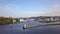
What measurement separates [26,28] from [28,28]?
0.22 metres

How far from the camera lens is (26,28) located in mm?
7766

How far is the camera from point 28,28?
7953 mm

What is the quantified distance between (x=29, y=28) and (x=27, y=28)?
152 millimetres

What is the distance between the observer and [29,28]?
25.5 ft

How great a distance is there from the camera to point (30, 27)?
779cm

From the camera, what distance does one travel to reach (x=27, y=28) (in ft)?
25.8

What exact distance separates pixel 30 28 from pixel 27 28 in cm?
19

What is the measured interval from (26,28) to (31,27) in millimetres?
317

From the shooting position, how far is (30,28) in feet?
25.9

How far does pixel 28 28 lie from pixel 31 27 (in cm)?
23

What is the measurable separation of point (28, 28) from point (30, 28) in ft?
0.43

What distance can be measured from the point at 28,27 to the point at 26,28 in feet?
0.45

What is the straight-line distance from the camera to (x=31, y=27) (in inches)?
309
